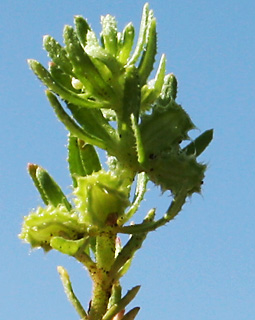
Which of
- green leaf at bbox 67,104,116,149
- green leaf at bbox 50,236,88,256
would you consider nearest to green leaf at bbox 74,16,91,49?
green leaf at bbox 67,104,116,149

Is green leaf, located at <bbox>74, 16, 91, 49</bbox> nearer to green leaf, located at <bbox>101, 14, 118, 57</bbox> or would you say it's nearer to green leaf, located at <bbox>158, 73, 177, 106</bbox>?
green leaf, located at <bbox>101, 14, 118, 57</bbox>

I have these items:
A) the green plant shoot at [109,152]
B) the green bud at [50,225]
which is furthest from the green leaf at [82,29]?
the green bud at [50,225]

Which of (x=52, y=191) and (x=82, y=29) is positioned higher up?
(x=82, y=29)

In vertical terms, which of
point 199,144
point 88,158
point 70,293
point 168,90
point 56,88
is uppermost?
point 56,88

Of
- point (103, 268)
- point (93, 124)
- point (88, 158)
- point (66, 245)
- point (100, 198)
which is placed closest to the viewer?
point (66, 245)

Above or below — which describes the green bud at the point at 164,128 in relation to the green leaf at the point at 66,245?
above

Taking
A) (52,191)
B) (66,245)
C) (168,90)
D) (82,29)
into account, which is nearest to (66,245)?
(66,245)

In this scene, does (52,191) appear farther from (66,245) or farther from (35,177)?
(66,245)

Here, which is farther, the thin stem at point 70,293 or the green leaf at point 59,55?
the green leaf at point 59,55

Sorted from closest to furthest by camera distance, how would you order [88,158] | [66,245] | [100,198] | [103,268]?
[66,245]
[100,198]
[103,268]
[88,158]

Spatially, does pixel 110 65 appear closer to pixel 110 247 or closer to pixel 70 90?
pixel 70 90

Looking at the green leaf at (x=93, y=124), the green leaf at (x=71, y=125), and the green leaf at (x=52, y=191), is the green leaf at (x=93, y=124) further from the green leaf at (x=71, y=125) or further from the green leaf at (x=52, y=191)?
the green leaf at (x=52, y=191)
